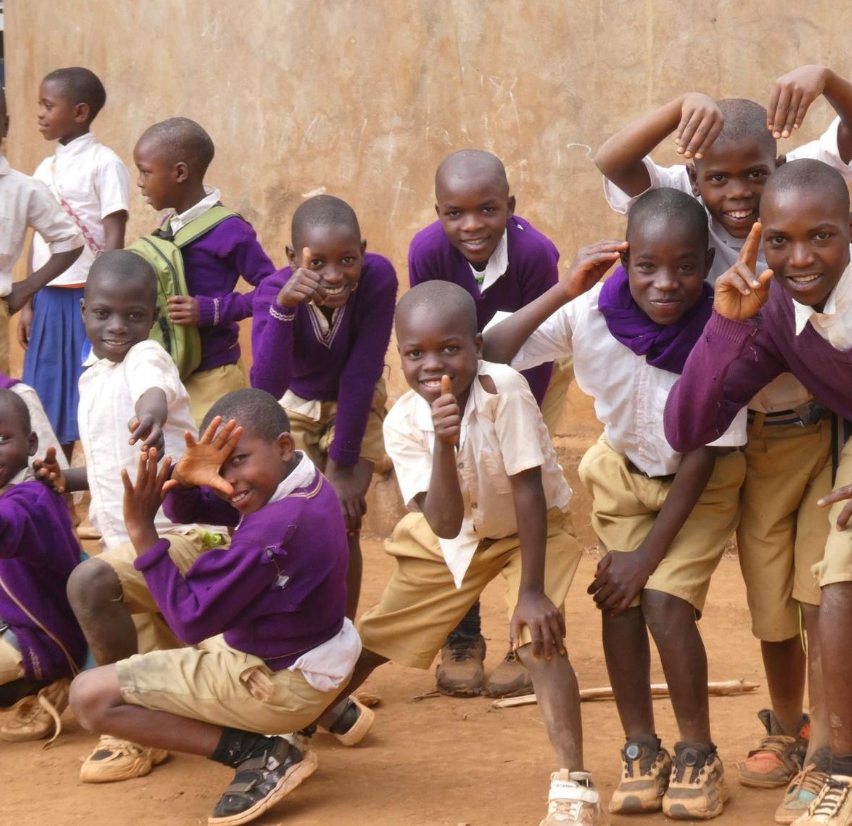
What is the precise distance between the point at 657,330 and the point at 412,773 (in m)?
1.38

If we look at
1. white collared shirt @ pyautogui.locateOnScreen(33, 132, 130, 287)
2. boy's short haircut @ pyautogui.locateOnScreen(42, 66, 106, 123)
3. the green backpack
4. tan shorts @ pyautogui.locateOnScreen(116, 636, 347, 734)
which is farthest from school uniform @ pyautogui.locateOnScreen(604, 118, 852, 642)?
boy's short haircut @ pyautogui.locateOnScreen(42, 66, 106, 123)

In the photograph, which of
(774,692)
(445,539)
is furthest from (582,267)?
(774,692)

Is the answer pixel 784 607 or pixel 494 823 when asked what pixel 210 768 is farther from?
pixel 784 607

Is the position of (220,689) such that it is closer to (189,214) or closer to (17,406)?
(17,406)

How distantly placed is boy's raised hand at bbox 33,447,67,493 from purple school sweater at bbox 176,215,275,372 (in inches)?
32.0

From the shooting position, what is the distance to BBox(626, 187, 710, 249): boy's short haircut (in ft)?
10.7

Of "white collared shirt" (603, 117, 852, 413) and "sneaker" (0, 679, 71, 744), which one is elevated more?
"white collared shirt" (603, 117, 852, 413)

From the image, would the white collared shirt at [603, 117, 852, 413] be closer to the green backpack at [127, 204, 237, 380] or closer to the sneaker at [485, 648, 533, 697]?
the sneaker at [485, 648, 533, 697]

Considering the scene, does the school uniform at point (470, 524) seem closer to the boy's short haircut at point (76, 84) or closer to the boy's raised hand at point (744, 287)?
the boy's raised hand at point (744, 287)

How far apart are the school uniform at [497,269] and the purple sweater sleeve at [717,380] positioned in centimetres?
96

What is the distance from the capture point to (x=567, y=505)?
3.52 metres

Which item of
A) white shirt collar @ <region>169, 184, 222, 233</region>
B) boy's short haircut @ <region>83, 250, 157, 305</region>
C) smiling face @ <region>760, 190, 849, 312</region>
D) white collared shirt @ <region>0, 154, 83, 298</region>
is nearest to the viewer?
smiling face @ <region>760, 190, 849, 312</region>

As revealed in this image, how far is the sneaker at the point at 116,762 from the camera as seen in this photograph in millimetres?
3605

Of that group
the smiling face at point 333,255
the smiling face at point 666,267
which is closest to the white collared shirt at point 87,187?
the smiling face at point 333,255
